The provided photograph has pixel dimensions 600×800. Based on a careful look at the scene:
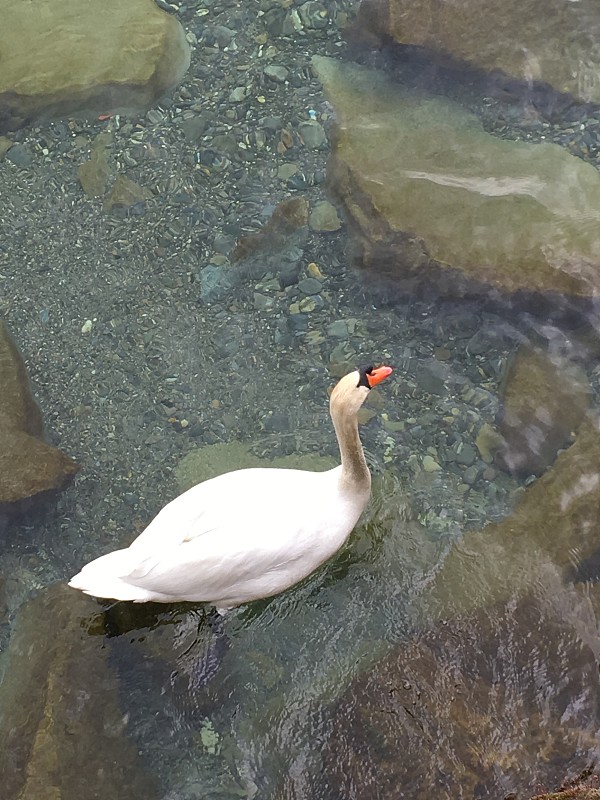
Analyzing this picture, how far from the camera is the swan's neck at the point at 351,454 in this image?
369 cm

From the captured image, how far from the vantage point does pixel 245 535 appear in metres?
3.64

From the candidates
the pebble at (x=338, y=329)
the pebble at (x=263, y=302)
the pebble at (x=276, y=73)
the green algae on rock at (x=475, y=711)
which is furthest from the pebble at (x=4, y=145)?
the green algae on rock at (x=475, y=711)

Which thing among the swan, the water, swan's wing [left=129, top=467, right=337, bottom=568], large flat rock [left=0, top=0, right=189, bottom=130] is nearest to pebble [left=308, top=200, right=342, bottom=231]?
the water

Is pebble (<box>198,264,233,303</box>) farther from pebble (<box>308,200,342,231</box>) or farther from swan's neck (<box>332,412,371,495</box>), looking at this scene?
swan's neck (<box>332,412,371,495</box>)

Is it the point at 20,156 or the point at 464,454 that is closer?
the point at 464,454

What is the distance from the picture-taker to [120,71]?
6043mm

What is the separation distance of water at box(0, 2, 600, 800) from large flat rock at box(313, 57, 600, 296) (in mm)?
102

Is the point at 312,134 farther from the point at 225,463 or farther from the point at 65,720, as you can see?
the point at 65,720

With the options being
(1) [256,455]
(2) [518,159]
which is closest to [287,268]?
(1) [256,455]

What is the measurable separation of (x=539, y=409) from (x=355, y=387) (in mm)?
1415

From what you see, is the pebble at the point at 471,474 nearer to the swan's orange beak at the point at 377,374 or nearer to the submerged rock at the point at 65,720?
the swan's orange beak at the point at 377,374

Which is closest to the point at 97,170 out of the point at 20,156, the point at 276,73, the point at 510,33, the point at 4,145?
the point at 20,156

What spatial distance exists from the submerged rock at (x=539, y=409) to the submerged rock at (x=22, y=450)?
2.35 m

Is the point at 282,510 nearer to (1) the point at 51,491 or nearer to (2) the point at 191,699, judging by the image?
(2) the point at 191,699
